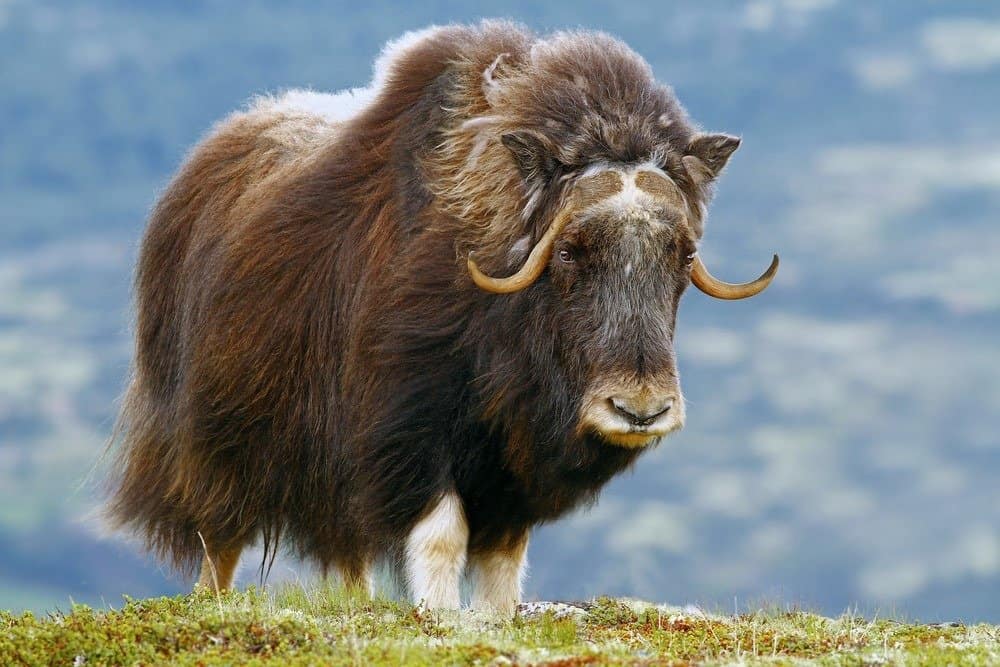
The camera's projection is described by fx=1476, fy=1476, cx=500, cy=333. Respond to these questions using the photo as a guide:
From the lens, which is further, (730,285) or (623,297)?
(730,285)

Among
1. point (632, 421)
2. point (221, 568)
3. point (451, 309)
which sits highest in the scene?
point (451, 309)

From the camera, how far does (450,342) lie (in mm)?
5520

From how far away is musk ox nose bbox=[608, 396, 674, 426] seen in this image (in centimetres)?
498

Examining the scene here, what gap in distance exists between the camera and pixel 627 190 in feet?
17.2

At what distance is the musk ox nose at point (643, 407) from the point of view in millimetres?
4984

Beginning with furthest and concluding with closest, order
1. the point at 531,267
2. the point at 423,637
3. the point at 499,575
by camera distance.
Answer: the point at 499,575 < the point at 531,267 < the point at 423,637

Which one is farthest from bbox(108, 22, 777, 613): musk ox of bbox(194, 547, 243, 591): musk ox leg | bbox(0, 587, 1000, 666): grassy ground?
bbox(0, 587, 1000, 666): grassy ground

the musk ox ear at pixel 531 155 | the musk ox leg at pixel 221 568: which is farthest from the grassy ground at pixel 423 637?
the musk ox leg at pixel 221 568

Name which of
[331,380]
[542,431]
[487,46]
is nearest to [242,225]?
[331,380]

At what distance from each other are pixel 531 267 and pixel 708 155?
2.87 ft

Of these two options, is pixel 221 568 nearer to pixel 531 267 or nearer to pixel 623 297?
pixel 531 267

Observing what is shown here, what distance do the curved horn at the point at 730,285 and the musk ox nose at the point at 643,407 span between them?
843 mm

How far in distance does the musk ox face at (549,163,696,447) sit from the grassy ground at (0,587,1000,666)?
70 cm

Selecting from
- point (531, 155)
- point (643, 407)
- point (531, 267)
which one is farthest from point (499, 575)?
point (531, 155)
